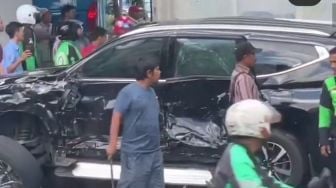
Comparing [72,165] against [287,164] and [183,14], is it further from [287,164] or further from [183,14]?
[183,14]

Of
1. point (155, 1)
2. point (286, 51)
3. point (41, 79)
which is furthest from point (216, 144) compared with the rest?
point (155, 1)

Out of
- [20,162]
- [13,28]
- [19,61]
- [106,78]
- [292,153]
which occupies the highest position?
[13,28]

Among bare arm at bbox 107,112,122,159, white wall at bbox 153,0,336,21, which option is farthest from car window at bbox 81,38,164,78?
white wall at bbox 153,0,336,21

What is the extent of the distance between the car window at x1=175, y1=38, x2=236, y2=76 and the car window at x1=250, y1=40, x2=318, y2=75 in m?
0.27

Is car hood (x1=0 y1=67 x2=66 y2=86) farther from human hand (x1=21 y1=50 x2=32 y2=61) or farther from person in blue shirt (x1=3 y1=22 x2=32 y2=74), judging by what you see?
person in blue shirt (x1=3 y1=22 x2=32 y2=74)

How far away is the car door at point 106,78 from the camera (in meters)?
8.63

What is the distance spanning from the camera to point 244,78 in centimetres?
791

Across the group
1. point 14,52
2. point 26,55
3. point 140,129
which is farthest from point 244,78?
point 14,52

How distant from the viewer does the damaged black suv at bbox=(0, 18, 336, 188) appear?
326 inches

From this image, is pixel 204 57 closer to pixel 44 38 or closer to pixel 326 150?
pixel 326 150

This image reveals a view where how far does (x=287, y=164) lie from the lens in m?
8.31

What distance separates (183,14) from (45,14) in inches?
94.2

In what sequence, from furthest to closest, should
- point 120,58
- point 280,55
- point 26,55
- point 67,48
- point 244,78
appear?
point 26,55 → point 67,48 → point 120,58 → point 280,55 → point 244,78

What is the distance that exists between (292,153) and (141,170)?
5.49 feet
